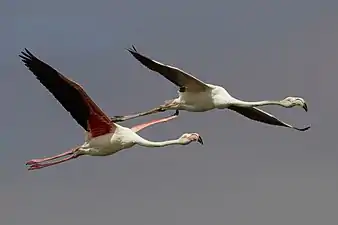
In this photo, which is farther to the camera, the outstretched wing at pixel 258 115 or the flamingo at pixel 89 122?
the outstretched wing at pixel 258 115

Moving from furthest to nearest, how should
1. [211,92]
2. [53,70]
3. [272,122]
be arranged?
[272,122]
[211,92]
[53,70]

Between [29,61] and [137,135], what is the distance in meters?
4.69

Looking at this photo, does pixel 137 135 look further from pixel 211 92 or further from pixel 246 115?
pixel 246 115

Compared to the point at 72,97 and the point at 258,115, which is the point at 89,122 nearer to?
the point at 72,97

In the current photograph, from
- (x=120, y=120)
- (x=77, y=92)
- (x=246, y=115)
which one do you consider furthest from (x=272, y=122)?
(x=77, y=92)

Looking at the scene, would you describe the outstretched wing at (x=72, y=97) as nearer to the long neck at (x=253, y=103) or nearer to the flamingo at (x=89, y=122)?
the flamingo at (x=89, y=122)

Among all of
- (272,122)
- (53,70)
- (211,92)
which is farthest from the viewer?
(272,122)

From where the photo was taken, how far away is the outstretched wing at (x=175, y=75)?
6494cm

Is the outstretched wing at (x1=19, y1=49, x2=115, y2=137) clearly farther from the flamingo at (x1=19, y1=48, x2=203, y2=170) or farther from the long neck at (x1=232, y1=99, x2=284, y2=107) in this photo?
the long neck at (x1=232, y1=99, x2=284, y2=107)

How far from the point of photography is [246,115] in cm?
7094

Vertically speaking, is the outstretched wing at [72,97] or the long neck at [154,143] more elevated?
the outstretched wing at [72,97]

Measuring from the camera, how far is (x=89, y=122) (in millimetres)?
63469

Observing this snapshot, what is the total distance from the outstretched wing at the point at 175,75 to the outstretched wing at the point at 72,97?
2.93m

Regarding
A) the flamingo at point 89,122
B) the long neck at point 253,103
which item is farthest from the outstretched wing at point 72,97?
the long neck at point 253,103
